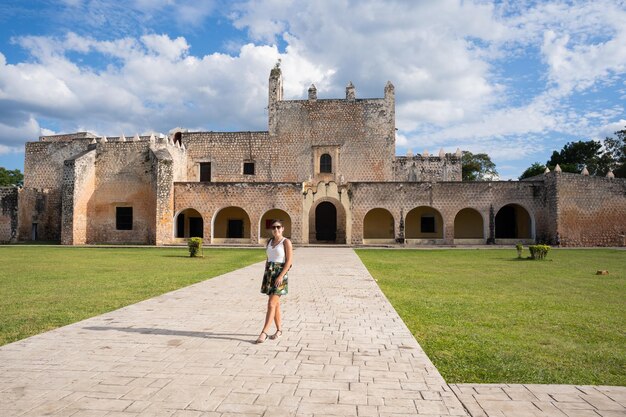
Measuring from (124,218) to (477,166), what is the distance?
129 ft

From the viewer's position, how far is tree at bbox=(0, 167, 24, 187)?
5622 cm

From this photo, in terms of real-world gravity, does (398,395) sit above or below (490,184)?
below

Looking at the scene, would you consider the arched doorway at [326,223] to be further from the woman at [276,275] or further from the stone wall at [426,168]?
the woman at [276,275]

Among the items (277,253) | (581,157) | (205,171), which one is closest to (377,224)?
(205,171)

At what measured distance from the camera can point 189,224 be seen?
29.7 m

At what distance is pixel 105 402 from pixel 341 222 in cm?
2484

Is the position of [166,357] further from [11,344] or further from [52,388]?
[11,344]

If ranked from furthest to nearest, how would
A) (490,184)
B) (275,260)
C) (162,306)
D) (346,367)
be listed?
1. (490,184)
2. (162,306)
3. (275,260)
4. (346,367)

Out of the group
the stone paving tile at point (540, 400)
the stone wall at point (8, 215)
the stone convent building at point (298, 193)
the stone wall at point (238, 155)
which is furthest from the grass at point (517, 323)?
the stone wall at point (8, 215)

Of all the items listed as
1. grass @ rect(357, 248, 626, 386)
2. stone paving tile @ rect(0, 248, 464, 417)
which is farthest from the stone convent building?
stone paving tile @ rect(0, 248, 464, 417)

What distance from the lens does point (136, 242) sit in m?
27.1

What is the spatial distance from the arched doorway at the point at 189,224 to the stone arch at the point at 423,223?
13.7m

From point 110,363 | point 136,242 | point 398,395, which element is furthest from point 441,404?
point 136,242

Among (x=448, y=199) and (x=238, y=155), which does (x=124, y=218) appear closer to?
(x=238, y=155)
